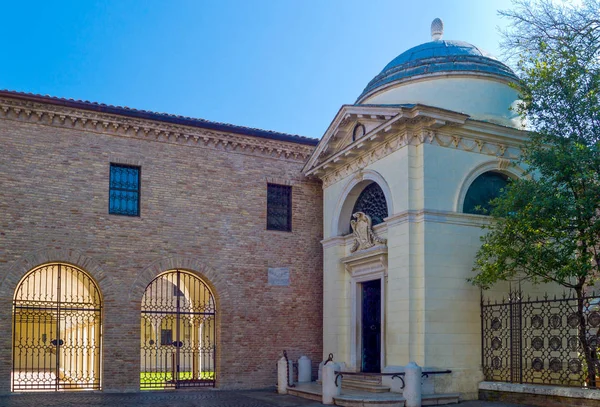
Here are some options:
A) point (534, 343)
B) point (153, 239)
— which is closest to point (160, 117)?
point (153, 239)

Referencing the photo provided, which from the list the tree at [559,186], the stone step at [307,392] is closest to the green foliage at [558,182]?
the tree at [559,186]

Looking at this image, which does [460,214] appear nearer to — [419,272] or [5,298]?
[419,272]

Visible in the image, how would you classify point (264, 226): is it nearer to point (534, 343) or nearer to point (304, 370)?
point (304, 370)

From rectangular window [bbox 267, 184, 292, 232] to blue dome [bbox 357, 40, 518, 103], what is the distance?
344cm

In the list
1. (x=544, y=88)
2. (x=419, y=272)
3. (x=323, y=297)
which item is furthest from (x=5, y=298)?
(x=544, y=88)

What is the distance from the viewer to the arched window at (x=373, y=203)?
17.0 m

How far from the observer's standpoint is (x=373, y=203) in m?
17.5

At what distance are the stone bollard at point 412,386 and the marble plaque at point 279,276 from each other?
5.56 m

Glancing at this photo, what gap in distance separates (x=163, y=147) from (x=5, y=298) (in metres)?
5.24

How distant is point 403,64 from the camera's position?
18.2m

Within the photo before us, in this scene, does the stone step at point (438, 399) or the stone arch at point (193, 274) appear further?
the stone arch at point (193, 274)

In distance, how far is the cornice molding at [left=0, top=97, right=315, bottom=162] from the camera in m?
16.1

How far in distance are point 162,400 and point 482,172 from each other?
8.88 metres

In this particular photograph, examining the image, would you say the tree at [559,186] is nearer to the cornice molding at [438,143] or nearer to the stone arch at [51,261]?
the cornice molding at [438,143]
